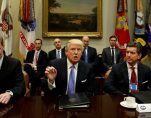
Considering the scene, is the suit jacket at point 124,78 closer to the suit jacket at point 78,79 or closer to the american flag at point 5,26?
the suit jacket at point 78,79

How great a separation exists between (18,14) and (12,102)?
15.8 feet

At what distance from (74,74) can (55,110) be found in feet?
2.97

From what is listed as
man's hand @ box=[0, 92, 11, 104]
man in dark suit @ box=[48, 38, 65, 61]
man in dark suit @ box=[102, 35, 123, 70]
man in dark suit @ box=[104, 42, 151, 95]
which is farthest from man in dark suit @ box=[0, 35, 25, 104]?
man in dark suit @ box=[102, 35, 123, 70]

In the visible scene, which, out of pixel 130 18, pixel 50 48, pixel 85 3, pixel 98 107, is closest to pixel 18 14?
pixel 50 48

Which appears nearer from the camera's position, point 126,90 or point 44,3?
point 126,90

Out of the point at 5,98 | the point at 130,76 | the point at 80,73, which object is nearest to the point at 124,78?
the point at 130,76

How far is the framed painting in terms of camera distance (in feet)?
22.3

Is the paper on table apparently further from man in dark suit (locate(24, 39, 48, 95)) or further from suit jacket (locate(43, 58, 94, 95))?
man in dark suit (locate(24, 39, 48, 95))

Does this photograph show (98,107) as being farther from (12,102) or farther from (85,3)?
(85,3)

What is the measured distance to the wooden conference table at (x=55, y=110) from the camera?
6.01 feet

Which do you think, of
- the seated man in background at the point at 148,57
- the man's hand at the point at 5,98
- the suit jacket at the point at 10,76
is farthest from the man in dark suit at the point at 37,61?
the man's hand at the point at 5,98

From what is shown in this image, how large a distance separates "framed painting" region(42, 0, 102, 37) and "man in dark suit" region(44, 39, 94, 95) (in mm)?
3971

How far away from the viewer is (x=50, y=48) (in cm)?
685

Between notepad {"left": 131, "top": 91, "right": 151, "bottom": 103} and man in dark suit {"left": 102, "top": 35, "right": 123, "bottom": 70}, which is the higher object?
man in dark suit {"left": 102, "top": 35, "right": 123, "bottom": 70}
